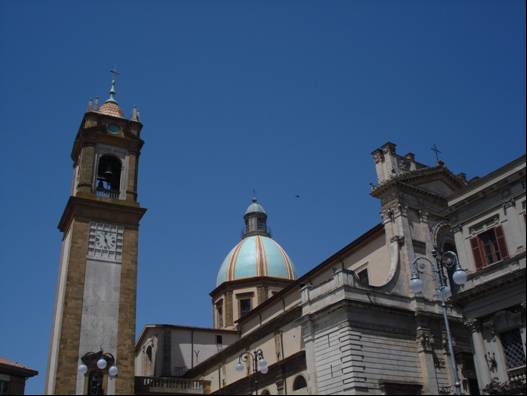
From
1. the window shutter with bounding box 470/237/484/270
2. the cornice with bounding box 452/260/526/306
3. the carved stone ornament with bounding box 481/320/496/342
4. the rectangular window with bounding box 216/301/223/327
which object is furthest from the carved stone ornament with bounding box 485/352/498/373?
the rectangular window with bounding box 216/301/223/327

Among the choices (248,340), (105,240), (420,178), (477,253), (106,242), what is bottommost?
(248,340)

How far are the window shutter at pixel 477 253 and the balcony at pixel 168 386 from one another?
18.1m

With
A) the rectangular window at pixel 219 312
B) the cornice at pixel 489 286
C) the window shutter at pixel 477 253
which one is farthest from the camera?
the rectangular window at pixel 219 312

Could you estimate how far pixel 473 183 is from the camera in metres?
24.8

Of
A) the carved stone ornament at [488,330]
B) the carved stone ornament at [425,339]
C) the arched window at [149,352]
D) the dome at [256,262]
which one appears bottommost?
the carved stone ornament at [488,330]

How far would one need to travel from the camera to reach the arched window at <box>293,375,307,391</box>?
28.0m

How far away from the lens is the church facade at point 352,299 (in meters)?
23.0

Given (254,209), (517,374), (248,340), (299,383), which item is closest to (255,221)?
(254,209)

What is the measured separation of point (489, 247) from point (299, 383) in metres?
11.0

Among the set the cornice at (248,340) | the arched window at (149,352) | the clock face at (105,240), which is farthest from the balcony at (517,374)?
the arched window at (149,352)

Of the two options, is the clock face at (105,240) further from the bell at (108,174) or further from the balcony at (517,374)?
the balcony at (517,374)

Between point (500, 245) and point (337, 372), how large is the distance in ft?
28.0

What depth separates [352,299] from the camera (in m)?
26.2

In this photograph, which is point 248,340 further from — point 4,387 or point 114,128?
point 4,387
